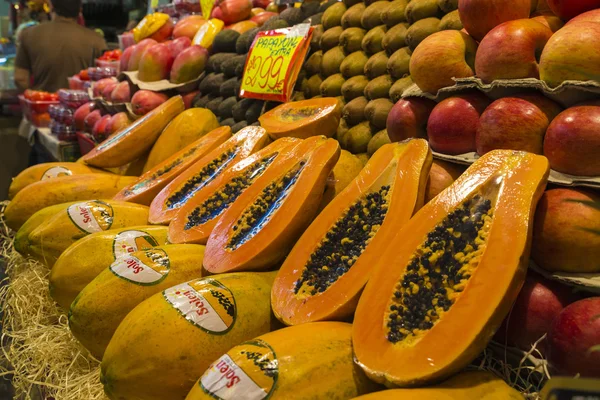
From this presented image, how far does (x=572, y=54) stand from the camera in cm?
105

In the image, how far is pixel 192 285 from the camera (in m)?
1.14

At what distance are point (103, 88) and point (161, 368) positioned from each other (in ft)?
9.63

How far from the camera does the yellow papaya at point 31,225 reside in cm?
174

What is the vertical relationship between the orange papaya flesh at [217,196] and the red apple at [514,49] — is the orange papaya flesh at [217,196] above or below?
below

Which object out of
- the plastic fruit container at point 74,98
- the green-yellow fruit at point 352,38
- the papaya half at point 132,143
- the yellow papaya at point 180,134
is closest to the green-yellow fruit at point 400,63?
the green-yellow fruit at point 352,38

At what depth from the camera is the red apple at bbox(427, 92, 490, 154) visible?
4.13ft

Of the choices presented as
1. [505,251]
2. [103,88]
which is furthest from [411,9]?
[103,88]

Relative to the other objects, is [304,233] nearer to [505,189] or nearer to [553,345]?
[505,189]

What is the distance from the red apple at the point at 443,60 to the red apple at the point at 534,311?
59cm

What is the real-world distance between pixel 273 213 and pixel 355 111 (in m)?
0.75

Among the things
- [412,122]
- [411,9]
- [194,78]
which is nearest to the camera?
[412,122]

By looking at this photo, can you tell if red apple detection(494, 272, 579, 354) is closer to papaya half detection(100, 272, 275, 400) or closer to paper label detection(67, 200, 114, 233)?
papaya half detection(100, 272, 275, 400)

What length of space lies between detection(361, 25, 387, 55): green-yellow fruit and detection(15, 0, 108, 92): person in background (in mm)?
4042

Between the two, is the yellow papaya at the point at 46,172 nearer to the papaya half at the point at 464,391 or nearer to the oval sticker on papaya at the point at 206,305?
the oval sticker on papaya at the point at 206,305
